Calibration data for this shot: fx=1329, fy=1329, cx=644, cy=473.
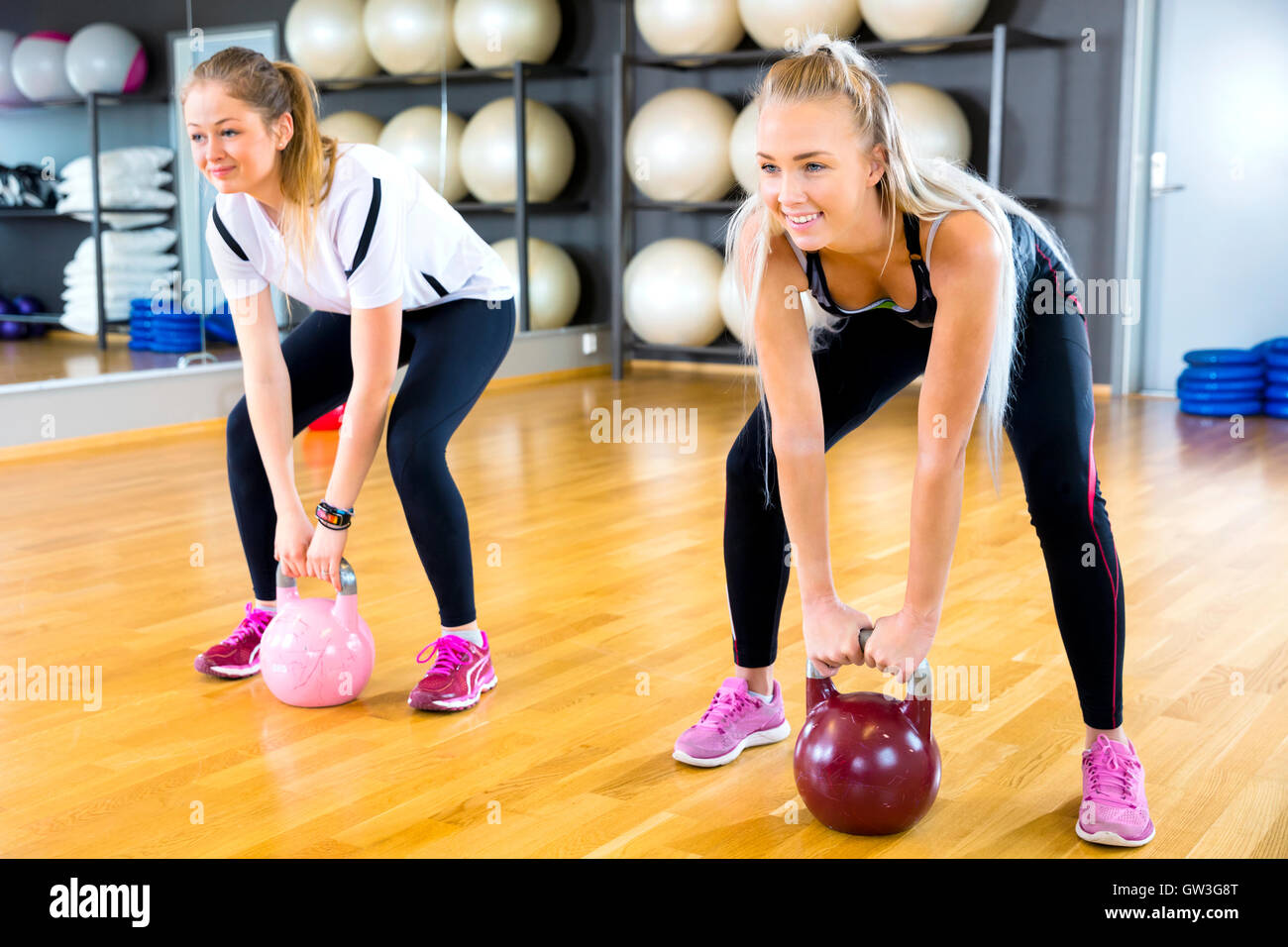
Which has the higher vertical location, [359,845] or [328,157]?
[328,157]

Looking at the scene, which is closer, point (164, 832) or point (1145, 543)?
point (164, 832)

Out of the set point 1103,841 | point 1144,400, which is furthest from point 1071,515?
point 1144,400

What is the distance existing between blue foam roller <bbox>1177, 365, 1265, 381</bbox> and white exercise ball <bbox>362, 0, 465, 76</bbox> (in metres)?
3.73

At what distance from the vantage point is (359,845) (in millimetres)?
1693

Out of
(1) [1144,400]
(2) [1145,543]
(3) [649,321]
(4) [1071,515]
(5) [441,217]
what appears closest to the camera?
(4) [1071,515]

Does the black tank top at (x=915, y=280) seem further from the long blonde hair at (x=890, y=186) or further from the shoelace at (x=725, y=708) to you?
the shoelace at (x=725, y=708)

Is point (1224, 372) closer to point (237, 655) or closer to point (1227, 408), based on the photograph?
point (1227, 408)

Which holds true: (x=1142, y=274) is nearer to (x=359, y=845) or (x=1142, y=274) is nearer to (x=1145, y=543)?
(x=1145, y=543)

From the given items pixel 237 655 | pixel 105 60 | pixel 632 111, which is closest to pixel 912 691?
pixel 237 655

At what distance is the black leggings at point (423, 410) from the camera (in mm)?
2148

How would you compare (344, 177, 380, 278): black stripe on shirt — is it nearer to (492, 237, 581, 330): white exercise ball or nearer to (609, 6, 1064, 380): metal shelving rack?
(609, 6, 1064, 380): metal shelving rack

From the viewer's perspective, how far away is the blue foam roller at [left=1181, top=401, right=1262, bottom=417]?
5.42 metres

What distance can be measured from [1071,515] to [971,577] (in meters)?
1.38

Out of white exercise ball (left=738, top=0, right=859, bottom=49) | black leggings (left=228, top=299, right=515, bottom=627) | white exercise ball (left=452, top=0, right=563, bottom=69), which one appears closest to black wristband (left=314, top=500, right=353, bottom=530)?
black leggings (left=228, top=299, right=515, bottom=627)
